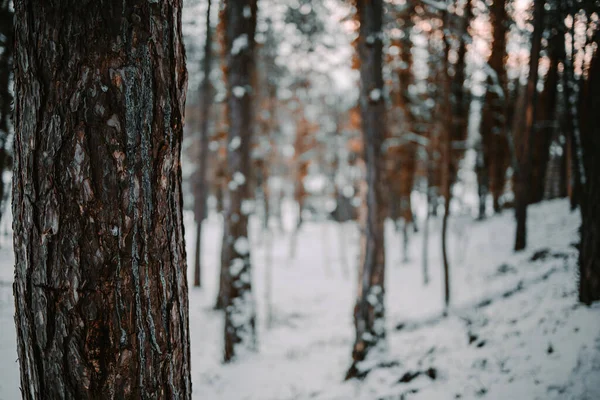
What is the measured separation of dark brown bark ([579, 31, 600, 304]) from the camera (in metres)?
3.68

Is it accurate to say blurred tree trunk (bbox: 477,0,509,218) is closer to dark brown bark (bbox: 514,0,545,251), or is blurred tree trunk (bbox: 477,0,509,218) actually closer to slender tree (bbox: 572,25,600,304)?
dark brown bark (bbox: 514,0,545,251)

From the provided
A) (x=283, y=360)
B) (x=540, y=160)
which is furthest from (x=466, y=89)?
(x=283, y=360)

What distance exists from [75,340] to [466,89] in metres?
10.8

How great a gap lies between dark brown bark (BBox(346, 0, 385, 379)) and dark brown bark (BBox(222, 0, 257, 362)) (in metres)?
2.01

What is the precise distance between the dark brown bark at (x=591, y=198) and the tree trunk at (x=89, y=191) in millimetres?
4792

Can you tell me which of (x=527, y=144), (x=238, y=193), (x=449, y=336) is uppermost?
(x=527, y=144)

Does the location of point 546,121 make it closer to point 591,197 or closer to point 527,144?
point 527,144

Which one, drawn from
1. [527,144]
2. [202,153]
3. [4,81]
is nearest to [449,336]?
[527,144]

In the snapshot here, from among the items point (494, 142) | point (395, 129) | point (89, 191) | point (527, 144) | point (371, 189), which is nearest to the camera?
point (89, 191)

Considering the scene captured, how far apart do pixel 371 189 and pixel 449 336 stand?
2.88m

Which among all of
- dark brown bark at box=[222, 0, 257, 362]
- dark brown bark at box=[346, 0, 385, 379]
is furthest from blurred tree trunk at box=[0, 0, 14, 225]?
dark brown bark at box=[346, 0, 385, 379]

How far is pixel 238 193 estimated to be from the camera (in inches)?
217

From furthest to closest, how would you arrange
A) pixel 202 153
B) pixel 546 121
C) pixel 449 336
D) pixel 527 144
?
pixel 546 121, pixel 202 153, pixel 527 144, pixel 449 336

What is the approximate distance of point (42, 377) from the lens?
117 centimetres
